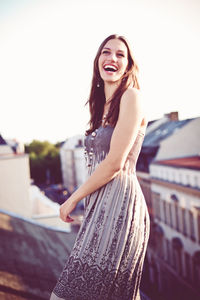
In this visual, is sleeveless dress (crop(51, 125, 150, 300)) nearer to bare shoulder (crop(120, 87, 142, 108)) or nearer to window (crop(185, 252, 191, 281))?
bare shoulder (crop(120, 87, 142, 108))

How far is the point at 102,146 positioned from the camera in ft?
4.43

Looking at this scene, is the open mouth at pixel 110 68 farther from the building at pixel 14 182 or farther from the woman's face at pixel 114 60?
the building at pixel 14 182

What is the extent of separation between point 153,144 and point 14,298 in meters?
11.5

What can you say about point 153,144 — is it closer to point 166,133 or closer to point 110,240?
point 166,133

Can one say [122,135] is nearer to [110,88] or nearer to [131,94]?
[131,94]

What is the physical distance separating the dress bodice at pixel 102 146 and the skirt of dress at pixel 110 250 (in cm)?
9

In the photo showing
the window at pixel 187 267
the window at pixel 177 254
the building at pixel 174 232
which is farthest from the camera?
the window at pixel 177 254

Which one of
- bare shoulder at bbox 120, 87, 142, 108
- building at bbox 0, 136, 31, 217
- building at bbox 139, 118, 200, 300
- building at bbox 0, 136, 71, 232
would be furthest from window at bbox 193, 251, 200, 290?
bare shoulder at bbox 120, 87, 142, 108

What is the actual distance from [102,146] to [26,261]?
2681 millimetres

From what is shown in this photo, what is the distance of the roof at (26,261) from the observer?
2572 millimetres

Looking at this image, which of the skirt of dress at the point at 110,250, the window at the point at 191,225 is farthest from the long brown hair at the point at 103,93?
the window at the point at 191,225

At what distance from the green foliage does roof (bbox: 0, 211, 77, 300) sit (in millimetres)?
23460

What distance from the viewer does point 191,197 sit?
8.88 meters

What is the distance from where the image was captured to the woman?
4.06 feet
